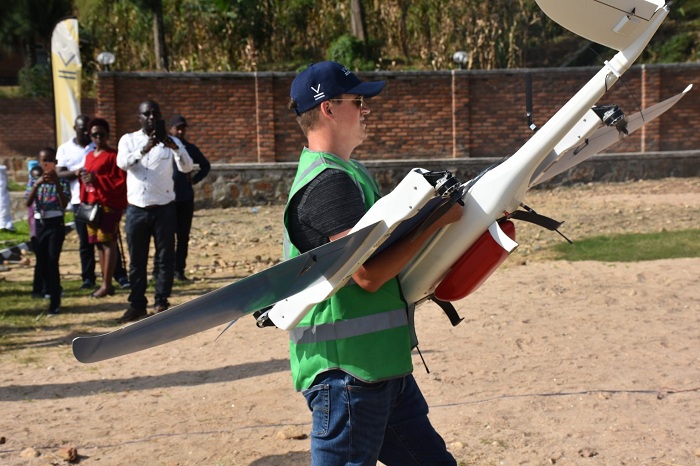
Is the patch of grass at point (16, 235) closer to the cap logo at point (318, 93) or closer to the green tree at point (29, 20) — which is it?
the cap logo at point (318, 93)

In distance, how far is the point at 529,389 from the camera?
5.87 meters

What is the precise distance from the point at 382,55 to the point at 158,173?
19.7 metres

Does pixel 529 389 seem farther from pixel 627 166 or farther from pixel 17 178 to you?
pixel 17 178

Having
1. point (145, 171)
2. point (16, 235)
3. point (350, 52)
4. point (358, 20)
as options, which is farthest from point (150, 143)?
point (358, 20)

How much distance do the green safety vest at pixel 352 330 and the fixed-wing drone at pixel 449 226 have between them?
14 centimetres

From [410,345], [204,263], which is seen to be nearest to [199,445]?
[410,345]

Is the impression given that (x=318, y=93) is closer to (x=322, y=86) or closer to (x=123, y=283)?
(x=322, y=86)

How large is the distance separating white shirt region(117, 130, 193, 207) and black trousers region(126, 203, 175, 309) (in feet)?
0.31

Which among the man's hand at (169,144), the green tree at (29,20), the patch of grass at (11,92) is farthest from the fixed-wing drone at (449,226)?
the green tree at (29,20)

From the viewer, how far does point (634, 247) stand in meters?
11.7

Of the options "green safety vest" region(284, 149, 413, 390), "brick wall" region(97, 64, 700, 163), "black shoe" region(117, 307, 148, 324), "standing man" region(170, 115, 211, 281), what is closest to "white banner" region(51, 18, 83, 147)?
"brick wall" region(97, 64, 700, 163)

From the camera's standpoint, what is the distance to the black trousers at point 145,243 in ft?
28.1

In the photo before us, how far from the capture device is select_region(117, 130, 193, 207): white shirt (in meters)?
8.52

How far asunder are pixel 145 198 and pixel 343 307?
597cm
